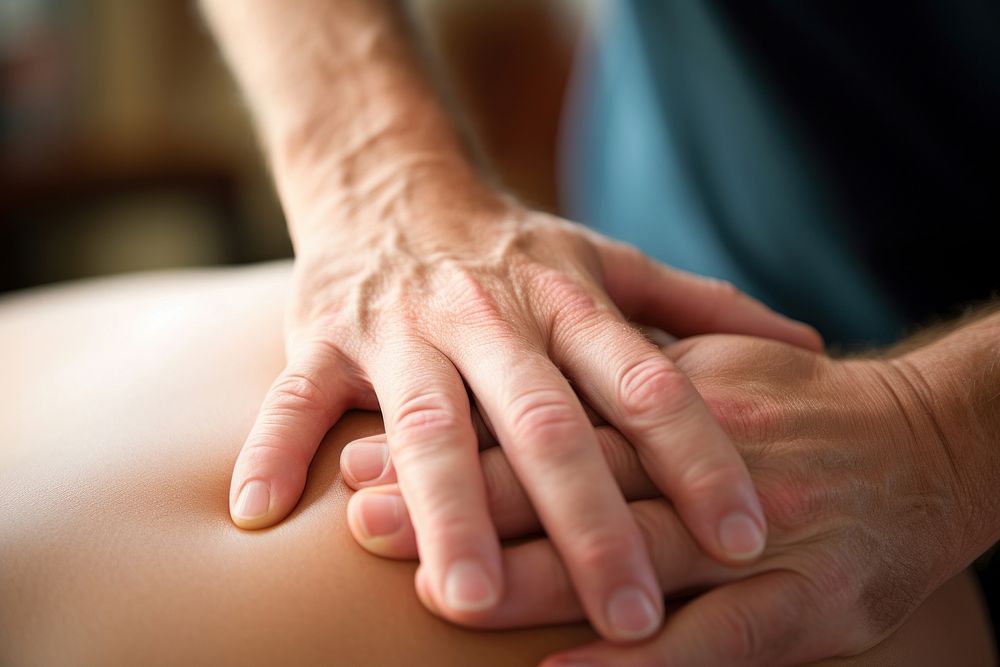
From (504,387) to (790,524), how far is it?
170mm

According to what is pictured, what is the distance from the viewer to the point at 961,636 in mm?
538

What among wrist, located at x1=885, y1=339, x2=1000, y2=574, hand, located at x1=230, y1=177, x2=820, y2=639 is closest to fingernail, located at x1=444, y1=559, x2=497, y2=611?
hand, located at x1=230, y1=177, x2=820, y2=639

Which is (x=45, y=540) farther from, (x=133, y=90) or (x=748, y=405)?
(x=133, y=90)

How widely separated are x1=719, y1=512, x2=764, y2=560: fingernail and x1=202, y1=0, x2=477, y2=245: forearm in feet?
1.21

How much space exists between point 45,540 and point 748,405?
1.31ft

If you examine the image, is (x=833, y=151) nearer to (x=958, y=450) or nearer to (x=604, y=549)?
(x=958, y=450)

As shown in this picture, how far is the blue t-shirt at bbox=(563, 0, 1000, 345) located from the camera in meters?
0.90

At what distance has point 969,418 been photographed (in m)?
0.54

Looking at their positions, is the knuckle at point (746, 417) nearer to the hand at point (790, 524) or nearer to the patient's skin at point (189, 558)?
the hand at point (790, 524)

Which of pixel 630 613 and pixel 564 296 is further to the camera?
pixel 564 296

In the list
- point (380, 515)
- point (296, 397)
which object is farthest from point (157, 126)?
point (380, 515)

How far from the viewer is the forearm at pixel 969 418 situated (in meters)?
0.53

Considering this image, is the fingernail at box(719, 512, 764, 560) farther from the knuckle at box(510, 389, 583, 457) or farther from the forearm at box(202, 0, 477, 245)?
the forearm at box(202, 0, 477, 245)

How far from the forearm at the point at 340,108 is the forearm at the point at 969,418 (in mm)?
373
